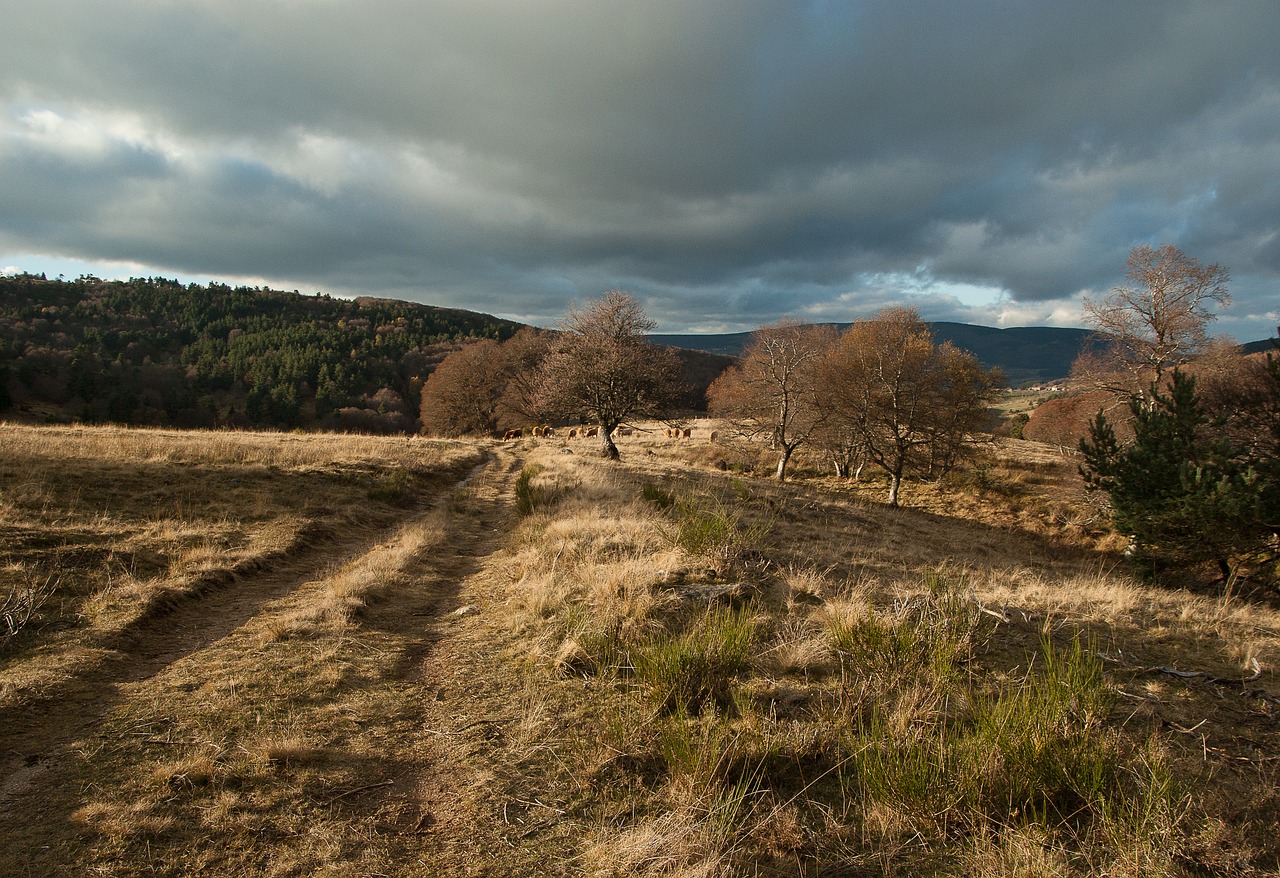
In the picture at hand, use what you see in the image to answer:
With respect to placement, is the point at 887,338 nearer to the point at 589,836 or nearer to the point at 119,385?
the point at 589,836

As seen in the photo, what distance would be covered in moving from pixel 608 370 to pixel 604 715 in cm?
2414

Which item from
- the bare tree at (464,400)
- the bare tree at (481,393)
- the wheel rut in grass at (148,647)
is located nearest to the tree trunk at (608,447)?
the wheel rut in grass at (148,647)

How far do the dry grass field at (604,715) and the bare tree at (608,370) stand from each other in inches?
764

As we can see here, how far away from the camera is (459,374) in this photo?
215ft

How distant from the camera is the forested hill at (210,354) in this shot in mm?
76562

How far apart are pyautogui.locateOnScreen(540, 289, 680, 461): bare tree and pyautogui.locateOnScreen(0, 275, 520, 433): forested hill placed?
5933 cm

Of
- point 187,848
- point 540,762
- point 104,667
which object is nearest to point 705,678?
point 540,762

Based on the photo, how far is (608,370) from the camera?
28.0 meters

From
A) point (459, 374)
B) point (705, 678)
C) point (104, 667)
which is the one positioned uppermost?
point (459, 374)

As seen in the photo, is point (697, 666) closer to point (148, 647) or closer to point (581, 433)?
point (148, 647)

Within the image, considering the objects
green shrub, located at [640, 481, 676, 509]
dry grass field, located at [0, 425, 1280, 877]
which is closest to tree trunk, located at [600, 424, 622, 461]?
green shrub, located at [640, 481, 676, 509]

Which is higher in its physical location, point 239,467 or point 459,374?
point 459,374

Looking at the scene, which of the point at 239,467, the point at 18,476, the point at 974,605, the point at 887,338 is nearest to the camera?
the point at 974,605

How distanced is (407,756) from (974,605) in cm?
620
